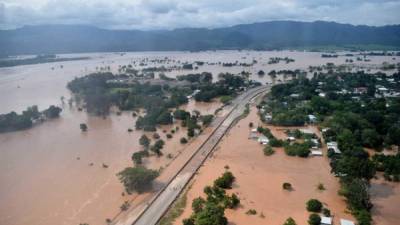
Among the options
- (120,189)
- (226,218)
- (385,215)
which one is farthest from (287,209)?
(120,189)

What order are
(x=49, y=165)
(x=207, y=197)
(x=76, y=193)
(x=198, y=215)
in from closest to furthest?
1. (x=198, y=215)
2. (x=207, y=197)
3. (x=76, y=193)
4. (x=49, y=165)

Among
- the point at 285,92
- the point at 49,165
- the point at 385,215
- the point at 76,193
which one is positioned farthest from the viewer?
the point at 285,92

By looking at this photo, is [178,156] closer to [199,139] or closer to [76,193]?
[199,139]

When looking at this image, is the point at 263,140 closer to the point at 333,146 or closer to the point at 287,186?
the point at 333,146

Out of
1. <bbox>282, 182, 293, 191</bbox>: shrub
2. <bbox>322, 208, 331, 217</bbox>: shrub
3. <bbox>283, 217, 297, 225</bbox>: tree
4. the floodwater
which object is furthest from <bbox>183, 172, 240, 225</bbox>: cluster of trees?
the floodwater

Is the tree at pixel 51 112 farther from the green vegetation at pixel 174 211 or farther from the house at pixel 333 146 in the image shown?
the house at pixel 333 146

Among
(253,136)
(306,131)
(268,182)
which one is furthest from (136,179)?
(306,131)
